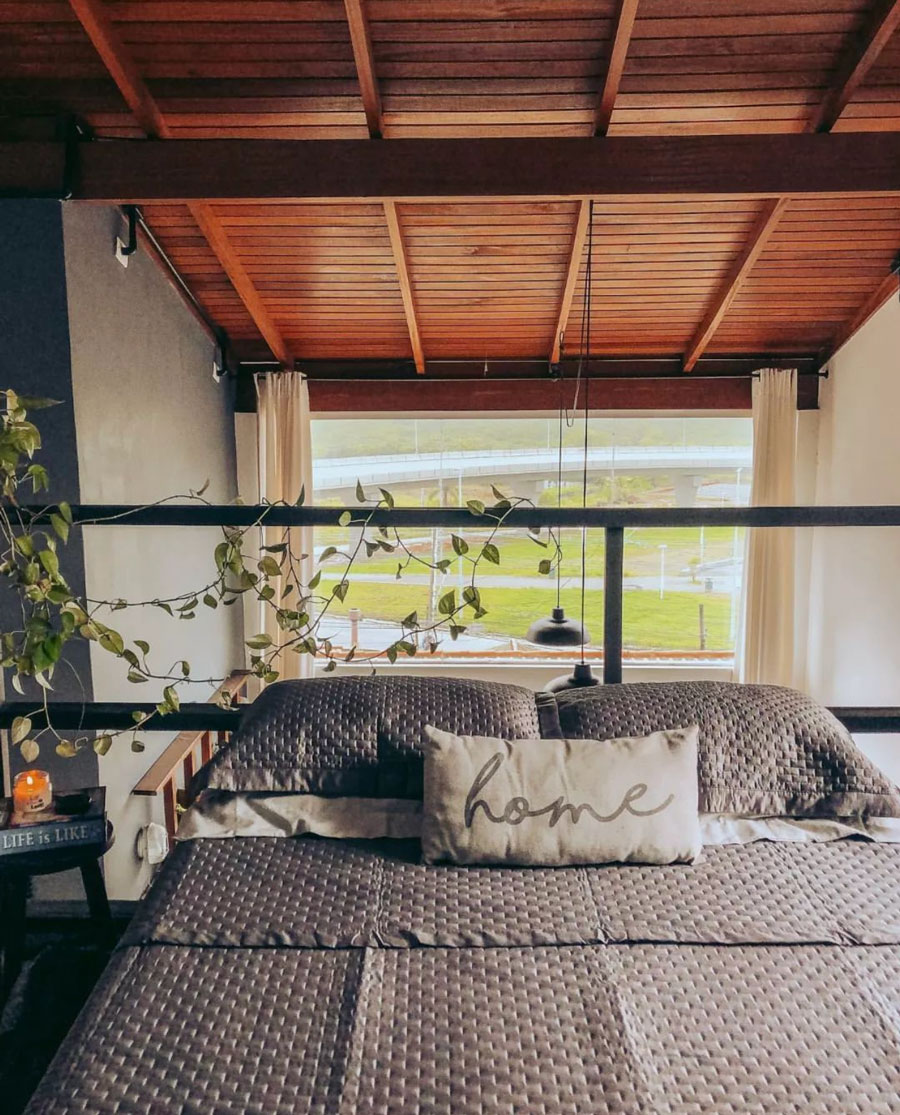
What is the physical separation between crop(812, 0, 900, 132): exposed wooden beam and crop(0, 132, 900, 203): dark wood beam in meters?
0.10

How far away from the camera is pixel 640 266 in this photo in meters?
4.02

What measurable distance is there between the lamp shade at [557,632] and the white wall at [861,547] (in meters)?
2.21

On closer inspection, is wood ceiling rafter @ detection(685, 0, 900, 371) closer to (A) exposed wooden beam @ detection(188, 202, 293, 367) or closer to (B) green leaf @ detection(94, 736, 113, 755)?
(A) exposed wooden beam @ detection(188, 202, 293, 367)

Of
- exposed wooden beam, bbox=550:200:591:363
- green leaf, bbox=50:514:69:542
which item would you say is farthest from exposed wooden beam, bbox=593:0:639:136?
green leaf, bbox=50:514:69:542

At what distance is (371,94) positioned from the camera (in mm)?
2750

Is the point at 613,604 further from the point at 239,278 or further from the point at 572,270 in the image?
the point at 239,278

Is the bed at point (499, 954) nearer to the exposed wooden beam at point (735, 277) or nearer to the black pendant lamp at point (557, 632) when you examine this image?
the black pendant lamp at point (557, 632)

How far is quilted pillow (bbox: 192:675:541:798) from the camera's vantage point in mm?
1379

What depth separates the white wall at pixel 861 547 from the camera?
4086mm

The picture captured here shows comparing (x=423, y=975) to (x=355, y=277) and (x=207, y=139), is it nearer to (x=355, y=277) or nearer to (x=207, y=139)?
(x=207, y=139)

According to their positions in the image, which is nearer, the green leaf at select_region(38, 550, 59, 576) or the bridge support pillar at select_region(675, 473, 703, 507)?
the green leaf at select_region(38, 550, 59, 576)

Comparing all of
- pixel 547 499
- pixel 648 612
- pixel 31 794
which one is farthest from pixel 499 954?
pixel 648 612

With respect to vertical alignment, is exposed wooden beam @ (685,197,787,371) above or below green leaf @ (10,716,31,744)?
above

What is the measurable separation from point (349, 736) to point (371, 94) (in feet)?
7.82
